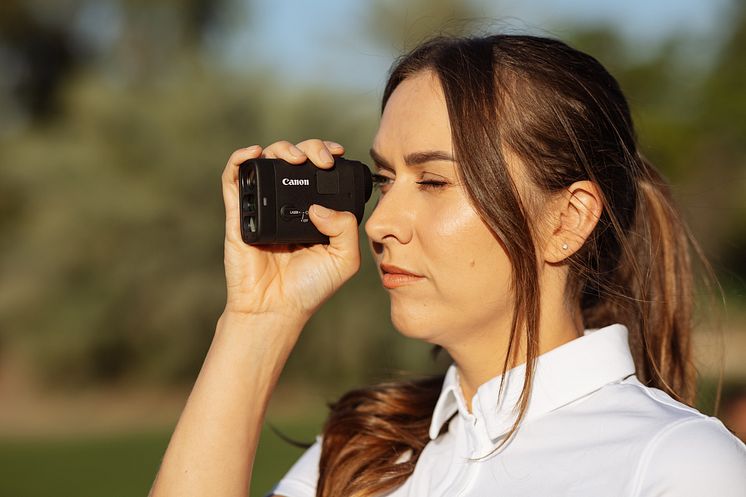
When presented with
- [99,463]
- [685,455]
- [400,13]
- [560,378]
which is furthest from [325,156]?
[400,13]

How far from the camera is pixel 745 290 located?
271 centimetres

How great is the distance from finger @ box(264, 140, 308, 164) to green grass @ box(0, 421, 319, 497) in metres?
4.36

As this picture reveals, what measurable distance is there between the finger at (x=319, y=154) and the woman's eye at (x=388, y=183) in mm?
158

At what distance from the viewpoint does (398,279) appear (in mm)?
2100

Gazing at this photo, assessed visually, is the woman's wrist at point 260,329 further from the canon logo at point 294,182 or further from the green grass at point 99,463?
the green grass at point 99,463

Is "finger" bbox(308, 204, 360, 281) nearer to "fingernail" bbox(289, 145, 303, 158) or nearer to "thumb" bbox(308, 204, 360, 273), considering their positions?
"thumb" bbox(308, 204, 360, 273)

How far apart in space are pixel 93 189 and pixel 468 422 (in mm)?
9191

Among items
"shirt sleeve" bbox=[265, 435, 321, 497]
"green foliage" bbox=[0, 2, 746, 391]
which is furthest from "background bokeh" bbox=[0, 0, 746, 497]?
"shirt sleeve" bbox=[265, 435, 321, 497]

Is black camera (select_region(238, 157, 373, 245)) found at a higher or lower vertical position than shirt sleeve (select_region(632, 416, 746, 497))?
higher

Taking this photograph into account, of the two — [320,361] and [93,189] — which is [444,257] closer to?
[320,361]

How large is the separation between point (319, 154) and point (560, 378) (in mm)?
747

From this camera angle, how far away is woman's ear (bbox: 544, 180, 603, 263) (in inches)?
84.3

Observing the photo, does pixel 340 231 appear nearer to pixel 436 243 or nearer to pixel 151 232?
pixel 436 243

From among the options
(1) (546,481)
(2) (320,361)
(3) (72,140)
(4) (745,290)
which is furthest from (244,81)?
(1) (546,481)
